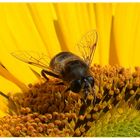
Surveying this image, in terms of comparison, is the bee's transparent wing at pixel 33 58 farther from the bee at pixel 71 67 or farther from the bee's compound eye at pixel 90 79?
the bee's compound eye at pixel 90 79

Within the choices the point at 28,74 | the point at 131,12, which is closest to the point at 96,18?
the point at 131,12

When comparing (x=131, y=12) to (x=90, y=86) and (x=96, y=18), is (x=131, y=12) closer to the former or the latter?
(x=96, y=18)

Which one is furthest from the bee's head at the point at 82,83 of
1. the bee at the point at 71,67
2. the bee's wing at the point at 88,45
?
the bee's wing at the point at 88,45

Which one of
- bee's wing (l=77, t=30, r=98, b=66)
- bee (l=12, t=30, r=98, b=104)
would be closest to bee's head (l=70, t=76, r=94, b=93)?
bee (l=12, t=30, r=98, b=104)

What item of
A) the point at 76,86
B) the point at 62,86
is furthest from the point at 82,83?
the point at 62,86

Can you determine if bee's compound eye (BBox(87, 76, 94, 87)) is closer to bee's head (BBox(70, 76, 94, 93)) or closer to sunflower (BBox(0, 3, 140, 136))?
bee's head (BBox(70, 76, 94, 93))
